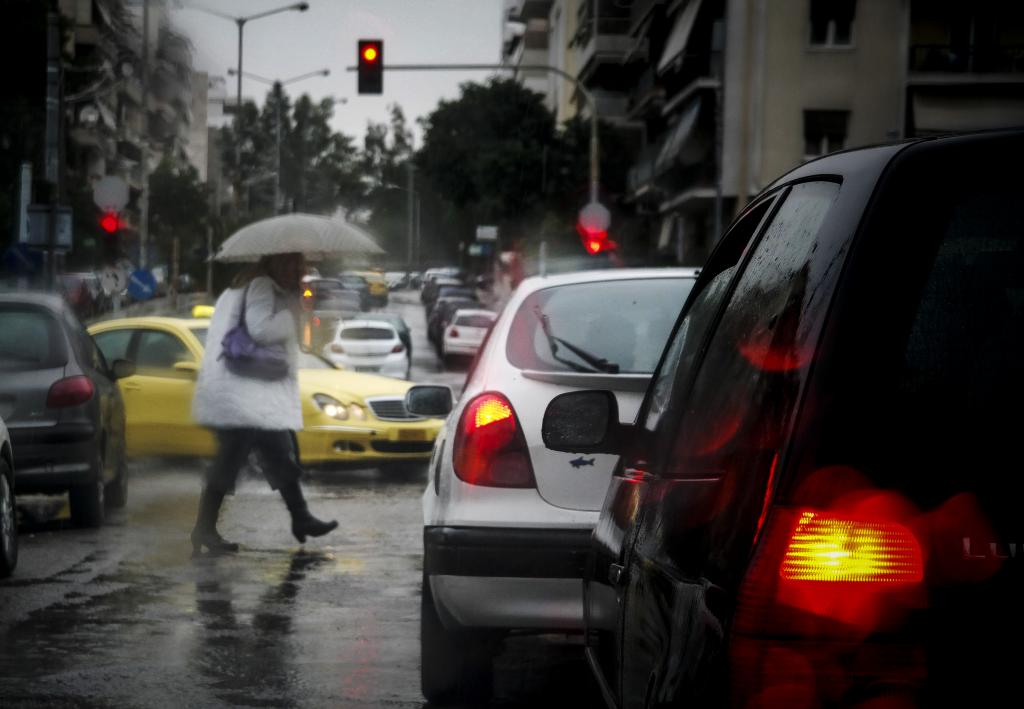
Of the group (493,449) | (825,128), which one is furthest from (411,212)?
(493,449)

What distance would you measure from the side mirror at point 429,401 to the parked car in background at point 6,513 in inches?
102

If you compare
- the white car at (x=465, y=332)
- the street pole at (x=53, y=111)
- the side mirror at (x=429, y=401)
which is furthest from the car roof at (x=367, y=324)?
the side mirror at (x=429, y=401)

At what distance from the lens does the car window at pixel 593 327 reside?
6.51 metres

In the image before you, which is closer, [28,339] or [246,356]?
[246,356]

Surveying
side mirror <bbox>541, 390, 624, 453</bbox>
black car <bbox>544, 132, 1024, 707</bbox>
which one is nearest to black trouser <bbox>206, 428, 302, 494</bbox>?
side mirror <bbox>541, 390, 624, 453</bbox>

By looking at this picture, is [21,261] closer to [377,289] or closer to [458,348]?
[458,348]

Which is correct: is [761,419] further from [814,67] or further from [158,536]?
[814,67]

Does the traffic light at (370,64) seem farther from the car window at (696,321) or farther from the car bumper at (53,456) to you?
the car window at (696,321)

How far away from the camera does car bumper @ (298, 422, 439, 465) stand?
15.9 m

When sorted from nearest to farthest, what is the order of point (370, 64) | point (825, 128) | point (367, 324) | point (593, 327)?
1. point (593, 327)
2. point (370, 64)
3. point (367, 324)
4. point (825, 128)

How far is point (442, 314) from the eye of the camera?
57.7m

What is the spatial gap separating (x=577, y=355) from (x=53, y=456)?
6094 mm

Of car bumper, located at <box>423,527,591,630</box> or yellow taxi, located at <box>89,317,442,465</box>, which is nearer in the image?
car bumper, located at <box>423,527,591,630</box>

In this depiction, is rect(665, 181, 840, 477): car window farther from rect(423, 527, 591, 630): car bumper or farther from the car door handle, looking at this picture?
rect(423, 527, 591, 630): car bumper
